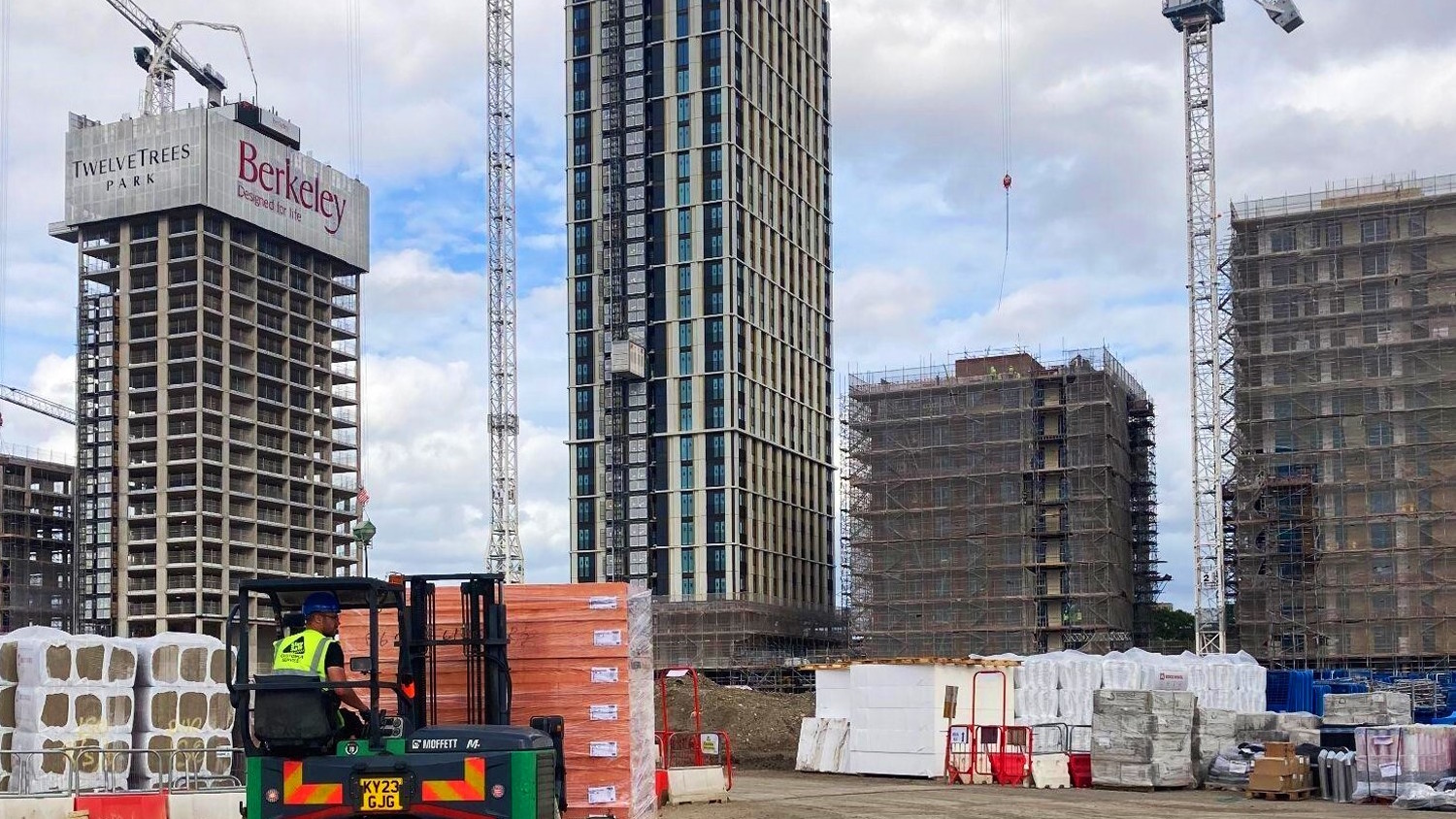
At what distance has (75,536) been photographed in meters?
102

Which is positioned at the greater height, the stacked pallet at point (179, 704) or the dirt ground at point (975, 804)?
the stacked pallet at point (179, 704)

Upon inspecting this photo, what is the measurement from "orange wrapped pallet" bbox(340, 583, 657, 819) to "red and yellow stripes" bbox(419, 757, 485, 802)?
4.72 metres

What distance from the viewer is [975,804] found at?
28453 mm

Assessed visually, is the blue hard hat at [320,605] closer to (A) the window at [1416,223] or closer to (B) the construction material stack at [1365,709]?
(B) the construction material stack at [1365,709]

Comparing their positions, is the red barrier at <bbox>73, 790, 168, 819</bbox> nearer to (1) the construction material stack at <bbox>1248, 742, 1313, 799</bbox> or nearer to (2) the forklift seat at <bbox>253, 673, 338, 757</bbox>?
(2) the forklift seat at <bbox>253, 673, 338, 757</bbox>

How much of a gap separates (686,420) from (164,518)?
1274 inches

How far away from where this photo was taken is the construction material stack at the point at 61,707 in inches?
1005

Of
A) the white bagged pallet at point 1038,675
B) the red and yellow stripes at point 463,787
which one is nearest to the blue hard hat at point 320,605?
the red and yellow stripes at point 463,787

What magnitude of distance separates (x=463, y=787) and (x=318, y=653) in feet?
4.85

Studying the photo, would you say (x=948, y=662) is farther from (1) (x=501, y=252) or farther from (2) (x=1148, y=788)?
(1) (x=501, y=252)

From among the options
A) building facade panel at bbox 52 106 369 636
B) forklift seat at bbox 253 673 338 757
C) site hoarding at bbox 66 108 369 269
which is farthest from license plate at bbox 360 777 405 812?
site hoarding at bbox 66 108 369 269

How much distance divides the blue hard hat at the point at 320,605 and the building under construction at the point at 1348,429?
61799 mm

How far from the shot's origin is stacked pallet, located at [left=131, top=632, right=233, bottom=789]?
27.5m

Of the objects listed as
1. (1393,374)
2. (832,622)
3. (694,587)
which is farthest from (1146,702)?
(832,622)
